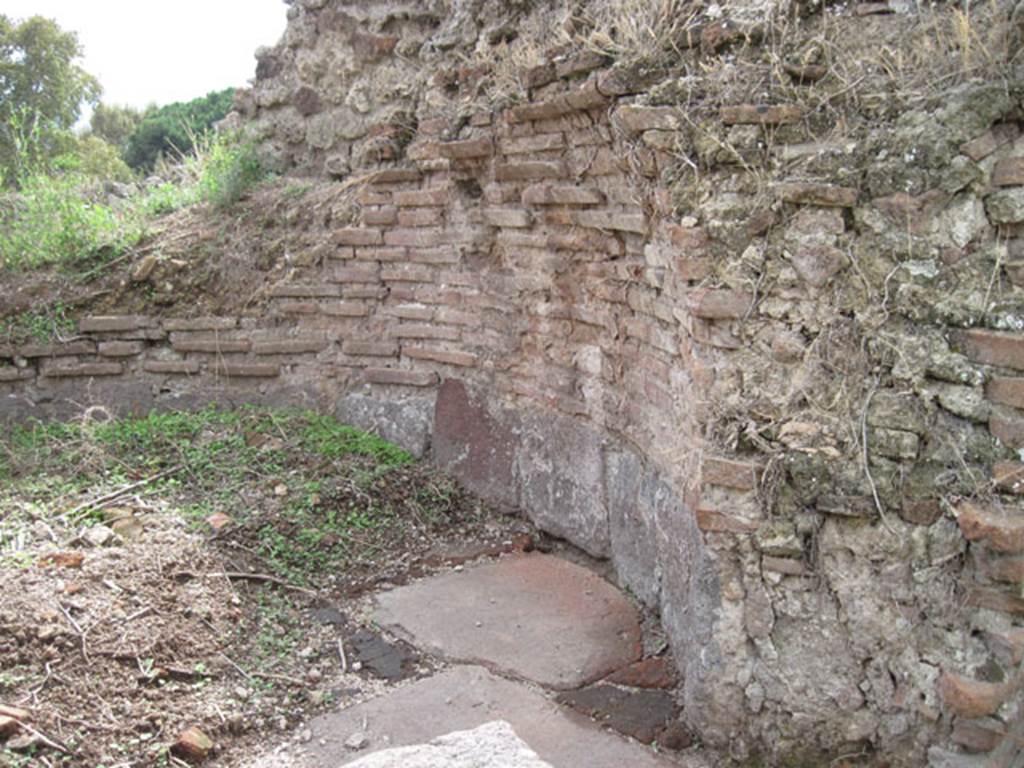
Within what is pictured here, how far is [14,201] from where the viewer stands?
6078 millimetres

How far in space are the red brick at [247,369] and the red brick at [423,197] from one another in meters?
1.10

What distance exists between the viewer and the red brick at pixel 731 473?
8.53ft

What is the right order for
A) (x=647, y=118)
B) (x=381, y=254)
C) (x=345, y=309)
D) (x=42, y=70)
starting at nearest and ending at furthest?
1. (x=647, y=118)
2. (x=381, y=254)
3. (x=345, y=309)
4. (x=42, y=70)

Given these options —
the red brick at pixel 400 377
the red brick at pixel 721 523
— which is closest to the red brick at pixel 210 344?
the red brick at pixel 400 377

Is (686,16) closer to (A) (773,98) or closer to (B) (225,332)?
(A) (773,98)

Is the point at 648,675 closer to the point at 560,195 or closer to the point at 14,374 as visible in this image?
A: the point at 560,195

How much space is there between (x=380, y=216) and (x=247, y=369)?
1.07 meters

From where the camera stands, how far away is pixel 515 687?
3.09 meters

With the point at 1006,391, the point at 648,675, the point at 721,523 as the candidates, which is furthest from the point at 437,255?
the point at 1006,391

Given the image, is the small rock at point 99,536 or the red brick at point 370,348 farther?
the red brick at point 370,348

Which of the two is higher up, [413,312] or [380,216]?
[380,216]

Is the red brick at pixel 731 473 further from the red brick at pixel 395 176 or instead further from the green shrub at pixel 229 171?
the green shrub at pixel 229 171

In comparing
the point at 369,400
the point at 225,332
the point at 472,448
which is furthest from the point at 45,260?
the point at 472,448

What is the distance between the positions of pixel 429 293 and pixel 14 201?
310 cm
